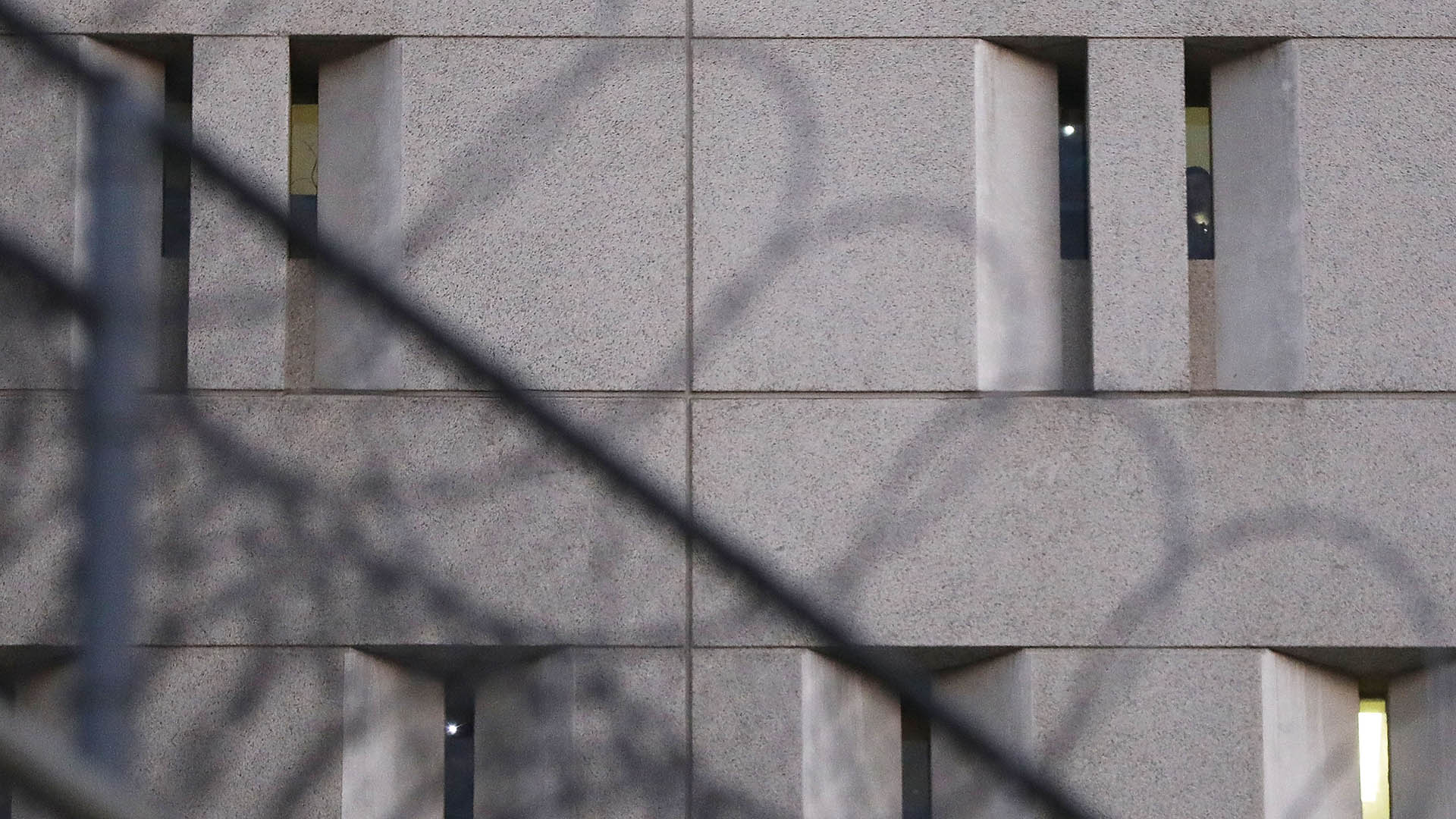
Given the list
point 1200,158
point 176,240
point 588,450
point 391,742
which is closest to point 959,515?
point 1200,158

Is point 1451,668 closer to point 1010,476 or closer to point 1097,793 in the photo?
point 1097,793

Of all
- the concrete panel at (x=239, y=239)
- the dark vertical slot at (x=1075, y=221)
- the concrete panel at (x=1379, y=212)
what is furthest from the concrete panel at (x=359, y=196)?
the concrete panel at (x=1379, y=212)

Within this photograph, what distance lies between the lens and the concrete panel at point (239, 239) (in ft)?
15.4

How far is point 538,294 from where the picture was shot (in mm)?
4688

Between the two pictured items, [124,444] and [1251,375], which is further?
[1251,375]

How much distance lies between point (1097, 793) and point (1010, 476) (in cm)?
98

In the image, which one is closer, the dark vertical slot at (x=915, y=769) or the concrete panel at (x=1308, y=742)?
the concrete panel at (x=1308, y=742)

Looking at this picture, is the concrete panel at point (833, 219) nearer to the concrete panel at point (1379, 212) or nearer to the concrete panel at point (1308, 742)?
the concrete panel at point (1379, 212)

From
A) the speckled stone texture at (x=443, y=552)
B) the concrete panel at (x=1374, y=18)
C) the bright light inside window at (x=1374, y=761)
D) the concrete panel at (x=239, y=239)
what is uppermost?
the concrete panel at (x=1374, y=18)

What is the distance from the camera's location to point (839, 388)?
467 cm

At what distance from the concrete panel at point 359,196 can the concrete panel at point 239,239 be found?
0.53ft

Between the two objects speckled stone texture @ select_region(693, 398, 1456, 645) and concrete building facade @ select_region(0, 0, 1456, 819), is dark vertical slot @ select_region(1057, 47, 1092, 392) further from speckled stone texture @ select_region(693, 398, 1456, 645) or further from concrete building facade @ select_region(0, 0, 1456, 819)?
speckled stone texture @ select_region(693, 398, 1456, 645)

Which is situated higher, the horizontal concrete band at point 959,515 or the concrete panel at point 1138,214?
the concrete panel at point 1138,214

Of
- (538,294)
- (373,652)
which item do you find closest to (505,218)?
(538,294)
